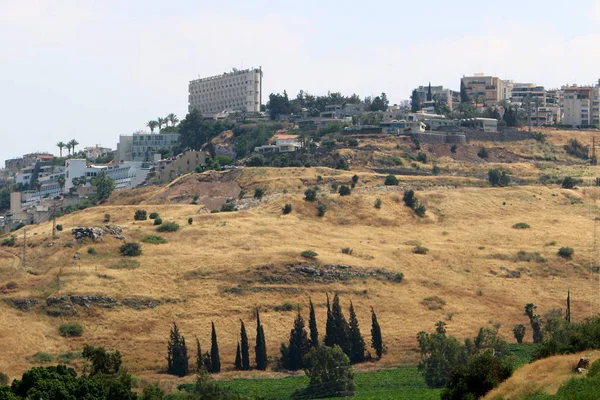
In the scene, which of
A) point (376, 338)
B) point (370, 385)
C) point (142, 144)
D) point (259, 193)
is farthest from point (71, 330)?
point (142, 144)

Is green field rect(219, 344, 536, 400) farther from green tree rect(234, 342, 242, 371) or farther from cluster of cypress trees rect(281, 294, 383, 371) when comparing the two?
green tree rect(234, 342, 242, 371)

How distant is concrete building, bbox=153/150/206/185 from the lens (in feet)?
459

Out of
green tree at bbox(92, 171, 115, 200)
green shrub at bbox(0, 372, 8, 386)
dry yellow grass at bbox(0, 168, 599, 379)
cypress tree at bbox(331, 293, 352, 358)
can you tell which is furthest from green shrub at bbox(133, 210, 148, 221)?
green shrub at bbox(0, 372, 8, 386)

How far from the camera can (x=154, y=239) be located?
104 meters

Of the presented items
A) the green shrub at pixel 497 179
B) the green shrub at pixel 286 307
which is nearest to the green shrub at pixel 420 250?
the green shrub at pixel 286 307

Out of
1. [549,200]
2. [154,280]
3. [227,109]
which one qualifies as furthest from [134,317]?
[227,109]

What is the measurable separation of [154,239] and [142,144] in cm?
6006

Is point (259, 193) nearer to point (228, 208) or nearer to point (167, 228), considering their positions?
point (228, 208)

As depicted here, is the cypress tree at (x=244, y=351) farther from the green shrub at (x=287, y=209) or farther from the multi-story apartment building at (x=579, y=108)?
the multi-story apartment building at (x=579, y=108)

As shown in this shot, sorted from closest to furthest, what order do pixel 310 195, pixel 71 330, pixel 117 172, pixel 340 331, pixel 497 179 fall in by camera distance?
pixel 340 331, pixel 71 330, pixel 310 195, pixel 497 179, pixel 117 172

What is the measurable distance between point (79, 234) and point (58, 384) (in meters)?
37.8

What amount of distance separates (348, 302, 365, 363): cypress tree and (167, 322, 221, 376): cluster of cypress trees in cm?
803

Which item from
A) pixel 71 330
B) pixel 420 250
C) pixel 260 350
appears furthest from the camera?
pixel 420 250

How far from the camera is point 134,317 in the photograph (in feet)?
296
